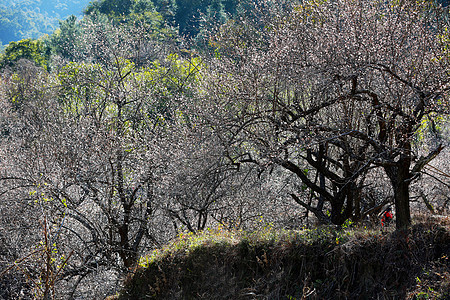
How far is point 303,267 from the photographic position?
6.57 metres

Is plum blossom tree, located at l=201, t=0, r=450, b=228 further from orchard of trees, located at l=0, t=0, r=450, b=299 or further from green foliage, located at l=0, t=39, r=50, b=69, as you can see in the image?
green foliage, located at l=0, t=39, r=50, b=69

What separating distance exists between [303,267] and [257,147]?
238 centimetres

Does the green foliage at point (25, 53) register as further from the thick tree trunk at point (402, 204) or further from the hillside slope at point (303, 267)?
the thick tree trunk at point (402, 204)

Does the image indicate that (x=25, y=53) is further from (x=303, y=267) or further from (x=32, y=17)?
(x=32, y=17)

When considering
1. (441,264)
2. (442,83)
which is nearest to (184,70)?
(442,83)

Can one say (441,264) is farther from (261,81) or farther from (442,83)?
(261,81)

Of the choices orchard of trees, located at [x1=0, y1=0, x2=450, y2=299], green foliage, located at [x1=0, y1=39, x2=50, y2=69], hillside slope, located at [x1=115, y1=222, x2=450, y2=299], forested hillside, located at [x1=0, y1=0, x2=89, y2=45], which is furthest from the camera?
forested hillside, located at [x1=0, y1=0, x2=89, y2=45]

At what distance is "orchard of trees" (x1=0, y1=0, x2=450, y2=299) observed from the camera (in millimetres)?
6676

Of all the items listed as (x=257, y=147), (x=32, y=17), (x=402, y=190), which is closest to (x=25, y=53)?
(x=257, y=147)

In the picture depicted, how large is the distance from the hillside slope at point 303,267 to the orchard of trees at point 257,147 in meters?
A: 0.50

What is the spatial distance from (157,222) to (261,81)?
4429 mm

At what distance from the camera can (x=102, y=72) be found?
42.2ft

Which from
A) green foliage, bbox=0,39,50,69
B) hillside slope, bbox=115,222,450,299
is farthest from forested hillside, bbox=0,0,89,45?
hillside slope, bbox=115,222,450,299

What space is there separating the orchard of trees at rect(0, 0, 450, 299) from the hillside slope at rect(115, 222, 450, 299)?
497 millimetres
